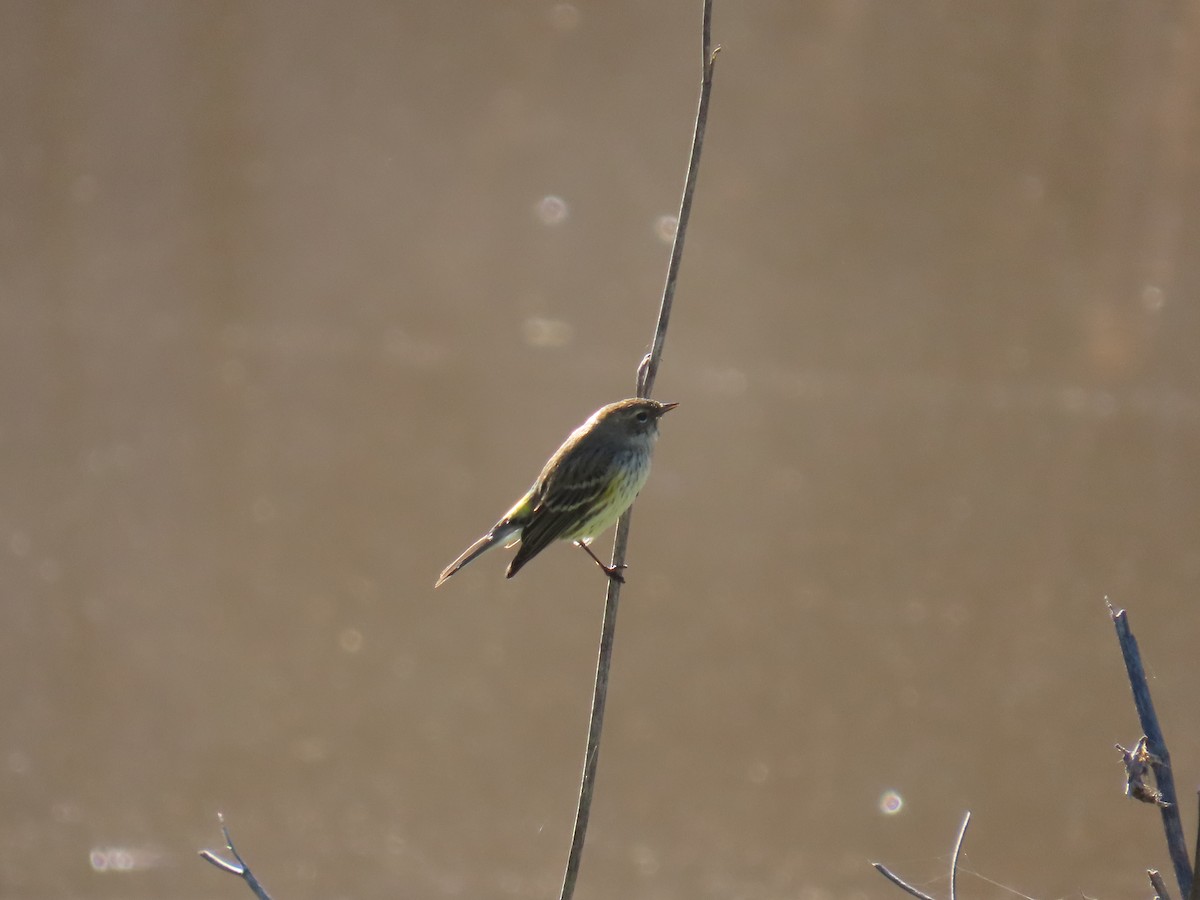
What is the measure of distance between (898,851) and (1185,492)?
2007 millimetres

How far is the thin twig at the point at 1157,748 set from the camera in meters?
1.80

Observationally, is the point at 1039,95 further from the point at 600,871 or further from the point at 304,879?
the point at 304,879

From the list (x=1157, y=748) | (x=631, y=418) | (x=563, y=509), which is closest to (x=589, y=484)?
(x=563, y=509)

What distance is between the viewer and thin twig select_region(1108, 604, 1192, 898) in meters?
1.80

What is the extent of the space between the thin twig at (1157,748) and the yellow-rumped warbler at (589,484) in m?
2.30

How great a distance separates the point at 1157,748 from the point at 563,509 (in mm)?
2492

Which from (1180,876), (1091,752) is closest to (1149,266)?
(1091,752)

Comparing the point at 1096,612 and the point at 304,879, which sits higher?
the point at 1096,612

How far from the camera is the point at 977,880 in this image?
5.76 metres

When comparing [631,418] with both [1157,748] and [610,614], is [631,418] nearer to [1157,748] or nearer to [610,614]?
[610,614]

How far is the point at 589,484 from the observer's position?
13.8 feet

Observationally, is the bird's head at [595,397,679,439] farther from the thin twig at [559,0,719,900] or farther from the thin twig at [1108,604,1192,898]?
the thin twig at [1108,604,1192,898]

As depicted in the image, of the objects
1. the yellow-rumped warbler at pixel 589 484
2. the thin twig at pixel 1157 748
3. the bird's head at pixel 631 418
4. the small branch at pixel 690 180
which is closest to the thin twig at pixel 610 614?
the small branch at pixel 690 180

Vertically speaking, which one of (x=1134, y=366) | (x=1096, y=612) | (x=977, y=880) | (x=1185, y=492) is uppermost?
(x=1134, y=366)
